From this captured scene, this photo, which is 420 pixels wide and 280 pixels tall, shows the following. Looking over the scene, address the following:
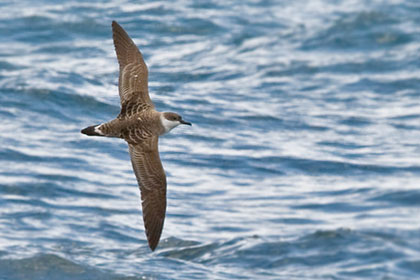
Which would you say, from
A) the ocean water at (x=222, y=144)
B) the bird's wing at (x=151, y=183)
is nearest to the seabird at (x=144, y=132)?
the bird's wing at (x=151, y=183)

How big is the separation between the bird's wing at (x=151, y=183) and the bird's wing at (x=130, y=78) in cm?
42

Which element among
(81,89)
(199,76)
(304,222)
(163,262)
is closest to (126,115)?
(163,262)

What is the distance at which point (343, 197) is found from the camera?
1418cm

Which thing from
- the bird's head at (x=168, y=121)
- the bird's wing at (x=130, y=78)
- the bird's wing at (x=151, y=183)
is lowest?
the bird's wing at (x=151, y=183)

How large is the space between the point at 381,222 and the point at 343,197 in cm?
94

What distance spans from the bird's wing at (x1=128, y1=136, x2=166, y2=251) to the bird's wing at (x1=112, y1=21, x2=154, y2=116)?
420 mm

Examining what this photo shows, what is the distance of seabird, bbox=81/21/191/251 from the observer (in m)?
9.52

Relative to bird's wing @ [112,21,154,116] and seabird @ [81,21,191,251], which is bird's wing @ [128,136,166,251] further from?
bird's wing @ [112,21,154,116]

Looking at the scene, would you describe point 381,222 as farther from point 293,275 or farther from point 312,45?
point 312,45

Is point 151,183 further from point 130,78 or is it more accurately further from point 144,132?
point 130,78

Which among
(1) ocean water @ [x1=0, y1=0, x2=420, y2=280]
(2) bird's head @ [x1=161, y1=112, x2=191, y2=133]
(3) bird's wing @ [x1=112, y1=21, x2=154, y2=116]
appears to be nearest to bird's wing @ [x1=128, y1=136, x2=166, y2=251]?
(2) bird's head @ [x1=161, y1=112, x2=191, y2=133]

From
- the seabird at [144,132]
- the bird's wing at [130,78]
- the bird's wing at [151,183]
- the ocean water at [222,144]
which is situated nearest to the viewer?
the seabird at [144,132]

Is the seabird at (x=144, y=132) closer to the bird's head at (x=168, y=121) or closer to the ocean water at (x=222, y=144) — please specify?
the bird's head at (x=168, y=121)

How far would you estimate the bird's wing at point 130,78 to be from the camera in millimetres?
9898
